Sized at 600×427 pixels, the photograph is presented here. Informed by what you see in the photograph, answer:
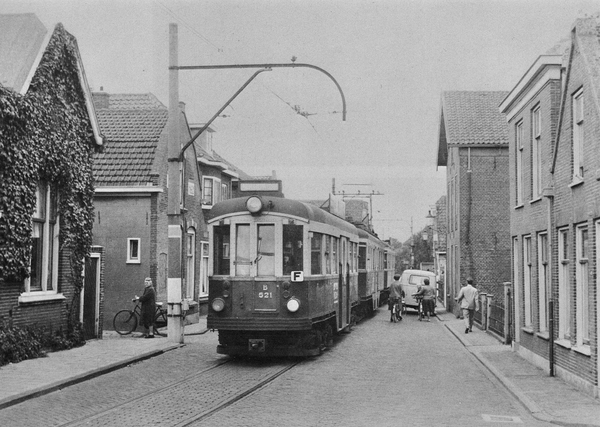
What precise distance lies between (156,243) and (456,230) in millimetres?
16033

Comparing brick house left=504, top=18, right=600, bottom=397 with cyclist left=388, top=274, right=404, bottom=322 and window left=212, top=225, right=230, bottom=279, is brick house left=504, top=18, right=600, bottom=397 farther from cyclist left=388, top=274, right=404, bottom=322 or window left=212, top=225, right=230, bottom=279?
cyclist left=388, top=274, right=404, bottom=322

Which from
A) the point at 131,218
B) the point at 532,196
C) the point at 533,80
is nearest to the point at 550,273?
the point at 532,196

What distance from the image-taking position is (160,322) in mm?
23438

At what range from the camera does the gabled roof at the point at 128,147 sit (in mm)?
23766

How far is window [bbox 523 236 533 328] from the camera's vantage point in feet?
54.7

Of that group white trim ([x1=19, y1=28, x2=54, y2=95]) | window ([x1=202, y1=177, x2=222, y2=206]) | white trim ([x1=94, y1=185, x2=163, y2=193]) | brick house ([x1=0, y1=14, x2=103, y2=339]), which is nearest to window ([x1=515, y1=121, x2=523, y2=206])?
brick house ([x1=0, y1=14, x2=103, y2=339])

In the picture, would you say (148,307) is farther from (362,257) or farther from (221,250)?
(362,257)

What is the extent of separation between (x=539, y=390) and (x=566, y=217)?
3.02m

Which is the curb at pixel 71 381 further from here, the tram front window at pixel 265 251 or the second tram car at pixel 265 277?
the tram front window at pixel 265 251

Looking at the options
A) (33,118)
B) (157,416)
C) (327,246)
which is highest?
(33,118)

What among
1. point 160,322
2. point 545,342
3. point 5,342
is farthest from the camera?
point 160,322

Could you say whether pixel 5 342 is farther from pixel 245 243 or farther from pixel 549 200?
pixel 549 200

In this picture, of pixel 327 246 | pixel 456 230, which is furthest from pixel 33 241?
pixel 456 230

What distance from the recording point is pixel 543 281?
15.3 meters
